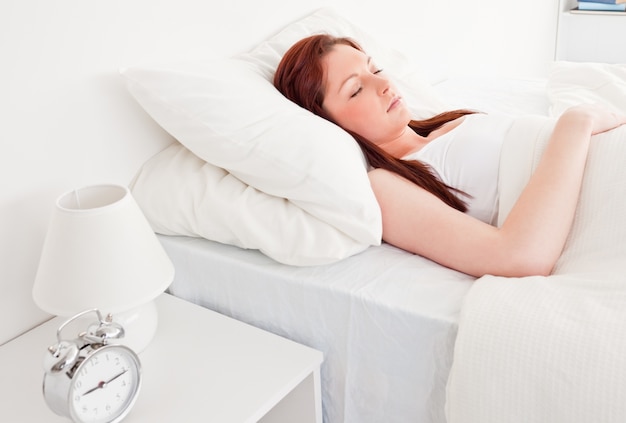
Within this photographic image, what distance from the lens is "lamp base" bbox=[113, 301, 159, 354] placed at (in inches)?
38.4

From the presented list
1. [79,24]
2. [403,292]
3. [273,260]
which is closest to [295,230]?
[273,260]

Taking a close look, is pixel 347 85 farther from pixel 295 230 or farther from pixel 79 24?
pixel 79 24

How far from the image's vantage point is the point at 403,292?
100cm

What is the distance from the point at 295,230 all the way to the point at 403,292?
22 centimetres

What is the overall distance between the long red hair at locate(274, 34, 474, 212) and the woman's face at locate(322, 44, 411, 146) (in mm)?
19

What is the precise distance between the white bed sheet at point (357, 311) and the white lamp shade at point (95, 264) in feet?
0.64

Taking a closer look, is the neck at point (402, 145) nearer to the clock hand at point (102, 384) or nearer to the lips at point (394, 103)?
the lips at point (394, 103)

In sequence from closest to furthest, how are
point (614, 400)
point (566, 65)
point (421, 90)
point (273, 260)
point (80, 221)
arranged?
point (614, 400) → point (80, 221) → point (273, 260) → point (421, 90) → point (566, 65)

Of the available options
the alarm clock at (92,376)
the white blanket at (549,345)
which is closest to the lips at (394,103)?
the white blanket at (549,345)

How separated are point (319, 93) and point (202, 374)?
2.07 ft

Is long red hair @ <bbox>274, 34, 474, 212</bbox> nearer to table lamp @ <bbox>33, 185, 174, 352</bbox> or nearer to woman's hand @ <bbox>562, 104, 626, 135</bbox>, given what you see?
woman's hand @ <bbox>562, 104, 626, 135</bbox>

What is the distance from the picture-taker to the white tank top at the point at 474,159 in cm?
123

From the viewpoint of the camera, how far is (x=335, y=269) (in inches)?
42.6

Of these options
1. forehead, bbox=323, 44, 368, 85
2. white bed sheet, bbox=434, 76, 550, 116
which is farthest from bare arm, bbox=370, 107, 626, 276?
white bed sheet, bbox=434, 76, 550, 116
